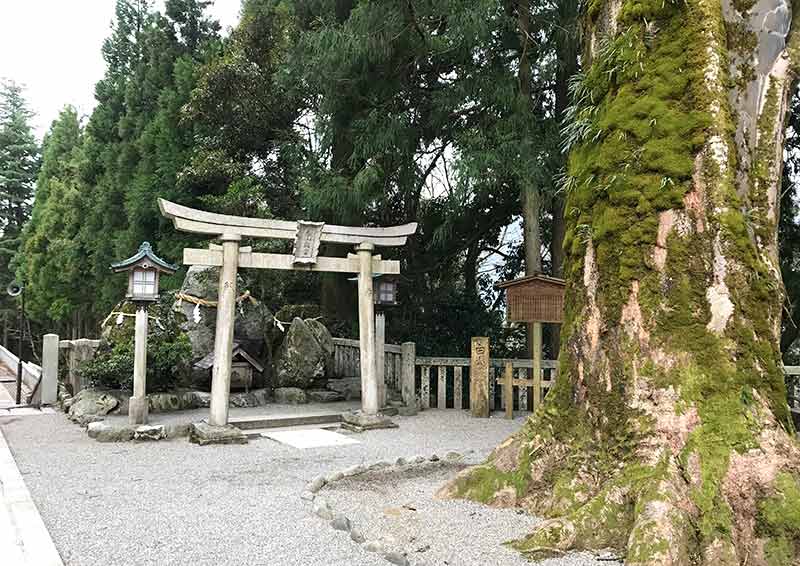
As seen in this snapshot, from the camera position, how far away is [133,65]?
19.6m

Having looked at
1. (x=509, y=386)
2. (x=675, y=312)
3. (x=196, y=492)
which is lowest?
(x=196, y=492)

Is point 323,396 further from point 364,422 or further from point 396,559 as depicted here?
point 396,559

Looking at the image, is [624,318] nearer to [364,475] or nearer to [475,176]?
[364,475]

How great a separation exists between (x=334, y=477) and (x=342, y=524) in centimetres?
138

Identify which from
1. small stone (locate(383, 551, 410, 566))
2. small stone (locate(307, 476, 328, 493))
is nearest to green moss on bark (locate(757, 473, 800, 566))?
small stone (locate(383, 551, 410, 566))

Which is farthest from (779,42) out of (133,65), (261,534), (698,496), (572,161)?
(133,65)

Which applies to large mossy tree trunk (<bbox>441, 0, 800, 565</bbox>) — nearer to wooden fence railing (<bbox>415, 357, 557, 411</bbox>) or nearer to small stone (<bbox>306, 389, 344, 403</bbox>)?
wooden fence railing (<bbox>415, 357, 557, 411</bbox>)

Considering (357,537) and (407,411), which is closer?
(357,537)

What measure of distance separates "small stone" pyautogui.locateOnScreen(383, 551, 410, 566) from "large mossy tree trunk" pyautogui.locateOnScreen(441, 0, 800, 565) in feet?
2.11

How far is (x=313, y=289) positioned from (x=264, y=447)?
7180mm

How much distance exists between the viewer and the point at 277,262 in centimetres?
761

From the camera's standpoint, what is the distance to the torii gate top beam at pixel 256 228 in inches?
271

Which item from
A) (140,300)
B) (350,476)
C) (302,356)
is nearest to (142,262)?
(140,300)

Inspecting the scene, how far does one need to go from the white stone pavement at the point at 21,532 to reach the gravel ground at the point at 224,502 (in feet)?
0.28
